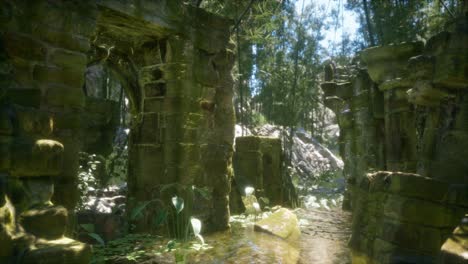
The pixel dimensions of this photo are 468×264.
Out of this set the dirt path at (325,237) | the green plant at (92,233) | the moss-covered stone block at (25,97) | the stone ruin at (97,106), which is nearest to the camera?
the stone ruin at (97,106)

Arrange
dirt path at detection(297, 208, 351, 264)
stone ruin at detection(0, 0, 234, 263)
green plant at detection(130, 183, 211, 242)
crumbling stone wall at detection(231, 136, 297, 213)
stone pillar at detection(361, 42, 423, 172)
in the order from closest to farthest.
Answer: stone ruin at detection(0, 0, 234, 263) → dirt path at detection(297, 208, 351, 264) → green plant at detection(130, 183, 211, 242) → stone pillar at detection(361, 42, 423, 172) → crumbling stone wall at detection(231, 136, 297, 213)

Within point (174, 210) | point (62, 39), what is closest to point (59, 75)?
point (62, 39)

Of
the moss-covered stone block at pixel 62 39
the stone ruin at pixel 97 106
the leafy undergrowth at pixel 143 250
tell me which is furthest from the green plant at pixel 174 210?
the moss-covered stone block at pixel 62 39

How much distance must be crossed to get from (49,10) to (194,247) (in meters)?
2.84

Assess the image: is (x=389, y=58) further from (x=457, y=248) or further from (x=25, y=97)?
(x=25, y=97)

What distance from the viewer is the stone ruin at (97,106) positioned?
2600 mm

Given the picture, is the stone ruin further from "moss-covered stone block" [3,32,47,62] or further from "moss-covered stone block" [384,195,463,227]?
"moss-covered stone block" [384,195,463,227]

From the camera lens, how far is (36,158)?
275 cm

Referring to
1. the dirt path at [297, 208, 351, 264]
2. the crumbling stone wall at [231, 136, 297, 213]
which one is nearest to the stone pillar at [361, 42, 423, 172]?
the dirt path at [297, 208, 351, 264]

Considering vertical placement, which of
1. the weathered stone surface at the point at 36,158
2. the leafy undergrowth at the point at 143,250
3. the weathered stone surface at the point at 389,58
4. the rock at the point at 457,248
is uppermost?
the weathered stone surface at the point at 389,58

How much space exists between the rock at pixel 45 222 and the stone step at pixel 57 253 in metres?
0.07

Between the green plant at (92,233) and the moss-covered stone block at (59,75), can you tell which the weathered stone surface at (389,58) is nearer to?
the moss-covered stone block at (59,75)

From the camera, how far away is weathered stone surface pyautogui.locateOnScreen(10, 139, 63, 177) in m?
2.63

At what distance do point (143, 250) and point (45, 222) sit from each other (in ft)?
6.30
